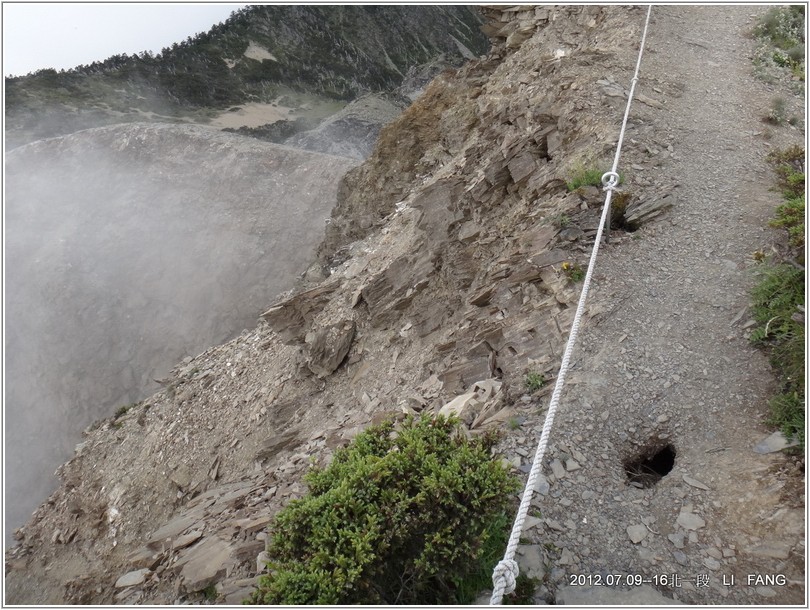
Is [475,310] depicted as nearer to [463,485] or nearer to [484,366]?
[484,366]

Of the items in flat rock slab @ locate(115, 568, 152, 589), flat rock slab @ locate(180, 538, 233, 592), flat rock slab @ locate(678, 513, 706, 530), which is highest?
flat rock slab @ locate(180, 538, 233, 592)

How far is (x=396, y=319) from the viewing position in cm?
1234

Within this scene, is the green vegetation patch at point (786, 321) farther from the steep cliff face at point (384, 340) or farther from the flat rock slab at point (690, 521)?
the steep cliff face at point (384, 340)

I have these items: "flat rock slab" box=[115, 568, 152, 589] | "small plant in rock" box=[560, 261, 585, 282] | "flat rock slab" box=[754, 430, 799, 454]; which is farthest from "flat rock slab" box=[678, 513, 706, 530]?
"flat rock slab" box=[115, 568, 152, 589]

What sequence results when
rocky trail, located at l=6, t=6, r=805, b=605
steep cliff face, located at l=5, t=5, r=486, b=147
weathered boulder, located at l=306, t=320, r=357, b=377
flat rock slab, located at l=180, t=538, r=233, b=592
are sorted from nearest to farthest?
rocky trail, located at l=6, t=6, r=805, b=605, flat rock slab, located at l=180, t=538, r=233, b=592, weathered boulder, located at l=306, t=320, r=357, b=377, steep cliff face, located at l=5, t=5, r=486, b=147

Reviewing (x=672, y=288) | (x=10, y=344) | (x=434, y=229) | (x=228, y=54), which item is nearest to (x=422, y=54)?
(x=228, y=54)

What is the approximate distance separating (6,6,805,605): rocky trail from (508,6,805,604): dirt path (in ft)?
0.07

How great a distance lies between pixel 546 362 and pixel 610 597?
2.91 m

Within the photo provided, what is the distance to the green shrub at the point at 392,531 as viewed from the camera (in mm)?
3361

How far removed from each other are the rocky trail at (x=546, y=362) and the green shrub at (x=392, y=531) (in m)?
0.90

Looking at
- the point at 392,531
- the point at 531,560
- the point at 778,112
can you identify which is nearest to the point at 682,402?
the point at 531,560

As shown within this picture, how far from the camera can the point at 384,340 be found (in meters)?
12.2

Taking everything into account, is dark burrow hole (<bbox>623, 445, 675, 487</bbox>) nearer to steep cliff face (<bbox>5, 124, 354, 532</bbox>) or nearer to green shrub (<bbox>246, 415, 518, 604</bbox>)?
green shrub (<bbox>246, 415, 518, 604</bbox>)

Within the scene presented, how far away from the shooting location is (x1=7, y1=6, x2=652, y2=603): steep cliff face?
7242 millimetres
